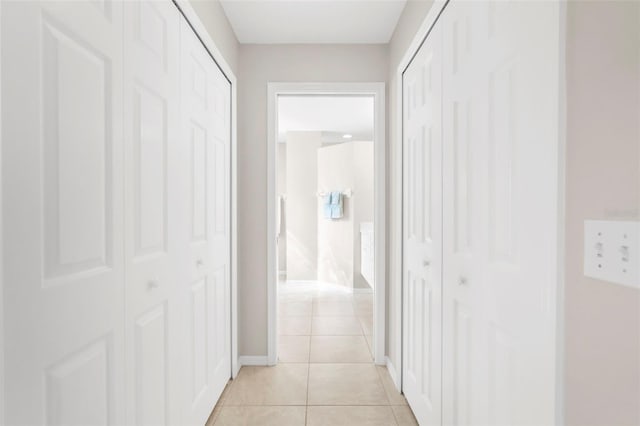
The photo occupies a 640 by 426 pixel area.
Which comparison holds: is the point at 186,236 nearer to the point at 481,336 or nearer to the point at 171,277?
the point at 171,277

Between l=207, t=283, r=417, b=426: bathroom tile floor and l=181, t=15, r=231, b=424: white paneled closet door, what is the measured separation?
0.73ft

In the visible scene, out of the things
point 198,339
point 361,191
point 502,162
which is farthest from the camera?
point 361,191

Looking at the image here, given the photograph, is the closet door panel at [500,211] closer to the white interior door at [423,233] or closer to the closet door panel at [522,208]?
the closet door panel at [522,208]

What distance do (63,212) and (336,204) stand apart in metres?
4.86

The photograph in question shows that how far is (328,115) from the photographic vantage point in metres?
5.20

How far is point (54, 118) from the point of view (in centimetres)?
87

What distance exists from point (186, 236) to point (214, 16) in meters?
1.36

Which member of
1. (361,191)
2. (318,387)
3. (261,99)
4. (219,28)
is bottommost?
(318,387)

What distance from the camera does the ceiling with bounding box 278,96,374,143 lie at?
15.1ft

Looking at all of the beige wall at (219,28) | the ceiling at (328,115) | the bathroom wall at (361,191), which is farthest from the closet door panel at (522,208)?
the bathroom wall at (361,191)

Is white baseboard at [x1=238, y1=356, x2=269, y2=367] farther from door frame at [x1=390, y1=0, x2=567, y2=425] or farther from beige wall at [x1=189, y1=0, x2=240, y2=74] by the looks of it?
beige wall at [x1=189, y1=0, x2=240, y2=74]

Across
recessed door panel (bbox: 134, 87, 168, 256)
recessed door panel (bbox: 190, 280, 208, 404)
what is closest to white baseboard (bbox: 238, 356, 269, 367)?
recessed door panel (bbox: 190, 280, 208, 404)

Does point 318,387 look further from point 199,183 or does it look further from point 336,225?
point 336,225

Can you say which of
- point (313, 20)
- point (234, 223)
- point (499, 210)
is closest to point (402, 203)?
point (234, 223)
